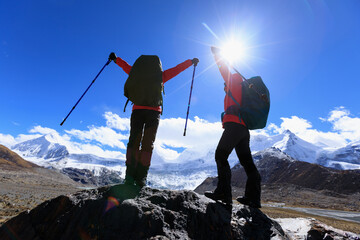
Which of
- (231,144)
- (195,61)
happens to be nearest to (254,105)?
(231,144)

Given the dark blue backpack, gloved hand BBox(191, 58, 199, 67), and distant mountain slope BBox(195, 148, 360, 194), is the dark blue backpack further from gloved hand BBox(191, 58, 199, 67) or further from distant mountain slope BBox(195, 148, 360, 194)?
distant mountain slope BBox(195, 148, 360, 194)

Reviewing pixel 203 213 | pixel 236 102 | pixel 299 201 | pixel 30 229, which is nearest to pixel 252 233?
pixel 203 213

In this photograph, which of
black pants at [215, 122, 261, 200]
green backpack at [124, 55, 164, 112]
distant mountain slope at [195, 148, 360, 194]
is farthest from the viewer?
A: distant mountain slope at [195, 148, 360, 194]

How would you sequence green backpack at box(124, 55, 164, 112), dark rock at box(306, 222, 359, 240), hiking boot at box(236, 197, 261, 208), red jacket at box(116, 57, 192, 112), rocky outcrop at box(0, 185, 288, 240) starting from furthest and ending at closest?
red jacket at box(116, 57, 192, 112) < green backpack at box(124, 55, 164, 112) < hiking boot at box(236, 197, 261, 208) < dark rock at box(306, 222, 359, 240) < rocky outcrop at box(0, 185, 288, 240)

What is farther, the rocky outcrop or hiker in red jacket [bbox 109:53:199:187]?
hiker in red jacket [bbox 109:53:199:187]

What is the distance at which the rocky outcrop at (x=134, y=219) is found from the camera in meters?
2.65

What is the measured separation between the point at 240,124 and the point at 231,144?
39 centimetres

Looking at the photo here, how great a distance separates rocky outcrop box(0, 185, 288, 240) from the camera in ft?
8.70

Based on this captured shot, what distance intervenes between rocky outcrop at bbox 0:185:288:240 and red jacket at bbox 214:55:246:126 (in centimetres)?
146

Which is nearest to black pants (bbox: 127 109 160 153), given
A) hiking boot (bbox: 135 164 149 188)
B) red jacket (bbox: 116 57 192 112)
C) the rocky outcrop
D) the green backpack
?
the green backpack

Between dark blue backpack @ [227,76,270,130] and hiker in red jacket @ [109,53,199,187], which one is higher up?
dark blue backpack @ [227,76,270,130]

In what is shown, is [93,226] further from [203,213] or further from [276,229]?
[276,229]

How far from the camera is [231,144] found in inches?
149

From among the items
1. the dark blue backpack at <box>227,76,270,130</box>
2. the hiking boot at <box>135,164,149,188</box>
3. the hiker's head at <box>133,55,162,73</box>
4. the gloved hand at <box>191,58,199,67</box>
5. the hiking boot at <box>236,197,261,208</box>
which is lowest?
the hiking boot at <box>236,197,261,208</box>
